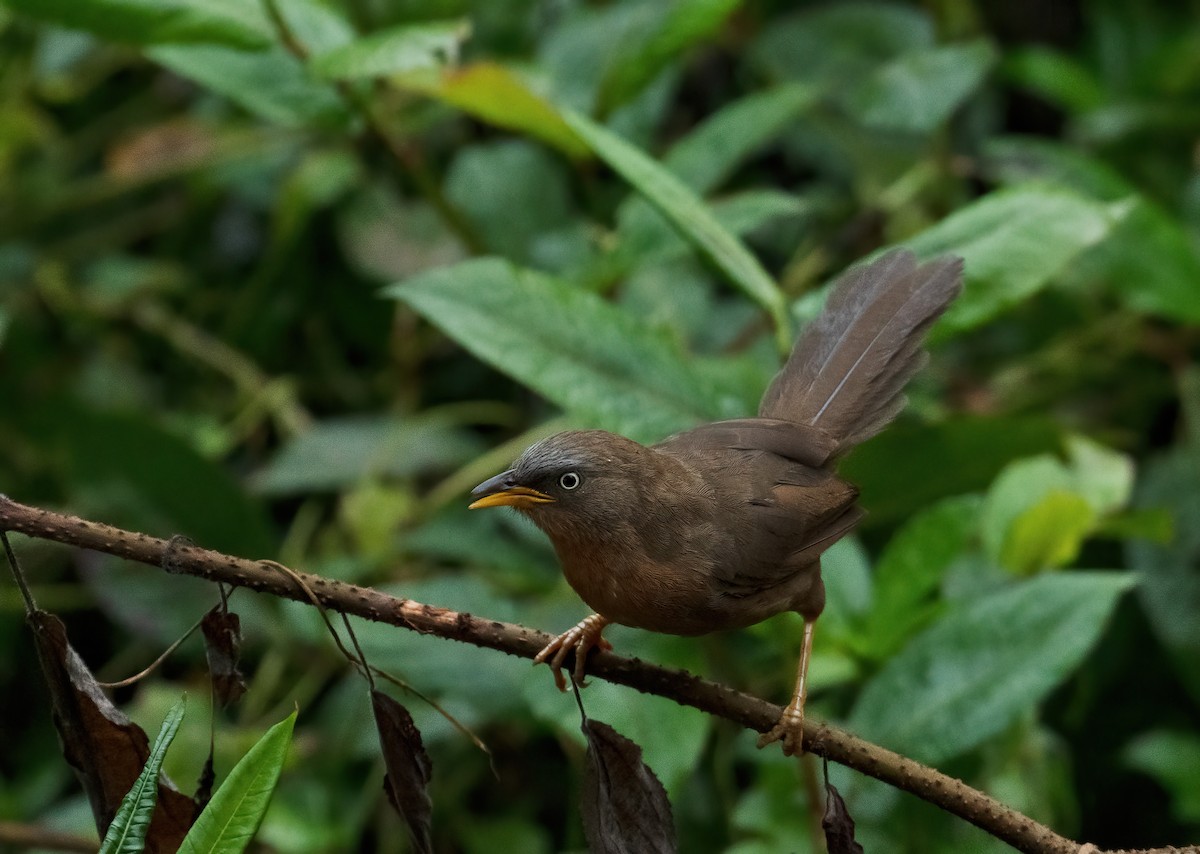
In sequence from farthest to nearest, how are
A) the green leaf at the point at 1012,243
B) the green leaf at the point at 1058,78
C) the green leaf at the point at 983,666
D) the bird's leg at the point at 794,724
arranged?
the green leaf at the point at 1058,78 → the green leaf at the point at 1012,243 → the green leaf at the point at 983,666 → the bird's leg at the point at 794,724

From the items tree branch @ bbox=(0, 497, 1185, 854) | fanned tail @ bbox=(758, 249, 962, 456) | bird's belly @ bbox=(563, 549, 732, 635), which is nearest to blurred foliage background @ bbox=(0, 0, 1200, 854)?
fanned tail @ bbox=(758, 249, 962, 456)

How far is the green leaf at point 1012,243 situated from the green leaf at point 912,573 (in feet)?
1.40

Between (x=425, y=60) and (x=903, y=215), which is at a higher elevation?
(x=425, y=60)

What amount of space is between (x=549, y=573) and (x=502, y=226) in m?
1.13

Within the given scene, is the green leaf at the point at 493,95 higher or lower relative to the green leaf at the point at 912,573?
higher

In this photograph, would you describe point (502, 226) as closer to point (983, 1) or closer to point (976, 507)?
point (976, 507)

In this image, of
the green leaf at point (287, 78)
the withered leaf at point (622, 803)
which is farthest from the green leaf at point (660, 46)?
the withered leaf at point (622, 803)

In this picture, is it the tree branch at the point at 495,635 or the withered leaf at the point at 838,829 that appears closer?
the tree branch at the point at 495,635

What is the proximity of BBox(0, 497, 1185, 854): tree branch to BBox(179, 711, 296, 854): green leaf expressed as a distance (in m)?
0.19

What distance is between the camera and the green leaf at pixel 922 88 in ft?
13.8

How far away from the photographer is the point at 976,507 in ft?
10.3

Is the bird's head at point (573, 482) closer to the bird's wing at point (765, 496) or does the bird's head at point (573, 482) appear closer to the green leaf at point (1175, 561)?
the bird's wing at point (765, 496)

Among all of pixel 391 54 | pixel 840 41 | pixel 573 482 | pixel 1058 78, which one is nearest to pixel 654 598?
pixel 573 482

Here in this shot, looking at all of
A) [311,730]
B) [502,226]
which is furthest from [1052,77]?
[311,730]
